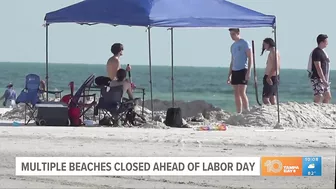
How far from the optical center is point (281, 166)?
36.5 ft

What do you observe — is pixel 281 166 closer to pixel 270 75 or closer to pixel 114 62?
pixel 114 62

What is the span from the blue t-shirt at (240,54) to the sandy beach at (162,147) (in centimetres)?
132

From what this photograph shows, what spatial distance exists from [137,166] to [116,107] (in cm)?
399

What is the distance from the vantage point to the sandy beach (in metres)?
10.3

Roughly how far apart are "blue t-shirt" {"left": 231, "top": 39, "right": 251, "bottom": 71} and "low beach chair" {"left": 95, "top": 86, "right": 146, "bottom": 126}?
1.81 metres

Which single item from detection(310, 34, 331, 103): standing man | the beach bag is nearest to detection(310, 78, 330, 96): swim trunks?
detection(310, 34, 331, 103): standing man

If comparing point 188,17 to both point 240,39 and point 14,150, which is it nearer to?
point 240,39

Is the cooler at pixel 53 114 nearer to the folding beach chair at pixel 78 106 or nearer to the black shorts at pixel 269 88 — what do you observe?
the folding beach chair at pixel 78 106

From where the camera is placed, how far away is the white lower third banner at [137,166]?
10734mm

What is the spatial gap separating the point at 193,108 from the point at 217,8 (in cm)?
376

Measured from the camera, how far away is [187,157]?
11.5 metres

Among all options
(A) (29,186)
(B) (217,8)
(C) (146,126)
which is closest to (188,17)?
(B) (217,8)

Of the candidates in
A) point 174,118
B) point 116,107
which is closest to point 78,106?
point 116,107

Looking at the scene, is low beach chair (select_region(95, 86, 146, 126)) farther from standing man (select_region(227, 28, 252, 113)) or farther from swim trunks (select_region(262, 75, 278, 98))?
swim trunks (select_region(262, 75, 278, 98))
